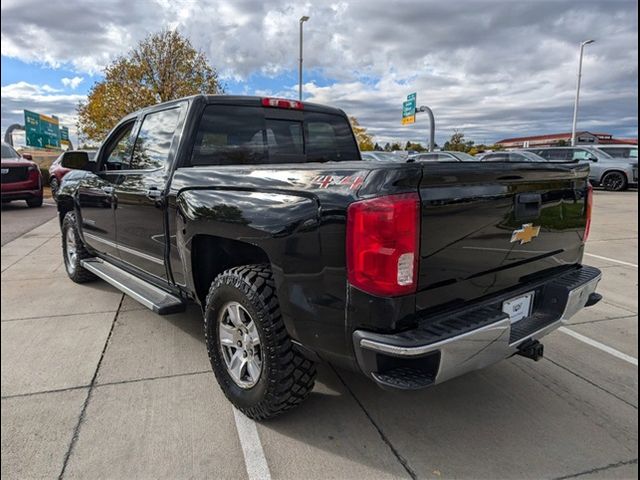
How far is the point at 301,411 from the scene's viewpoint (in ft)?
9.20

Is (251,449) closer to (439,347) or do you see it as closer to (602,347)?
(439,347)

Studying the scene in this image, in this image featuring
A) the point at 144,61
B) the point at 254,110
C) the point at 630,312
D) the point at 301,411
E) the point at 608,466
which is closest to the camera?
the point at 608,466

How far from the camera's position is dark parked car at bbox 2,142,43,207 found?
39.3 feet

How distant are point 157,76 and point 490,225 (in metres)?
19.5

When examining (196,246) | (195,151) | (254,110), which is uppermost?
(254,110)

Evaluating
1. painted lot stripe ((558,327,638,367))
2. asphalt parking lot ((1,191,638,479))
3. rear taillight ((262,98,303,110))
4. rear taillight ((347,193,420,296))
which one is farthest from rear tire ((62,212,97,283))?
painted lot stripe ((558,327,638,367))

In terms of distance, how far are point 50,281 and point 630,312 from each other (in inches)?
254

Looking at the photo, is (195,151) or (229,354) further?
(195,151)

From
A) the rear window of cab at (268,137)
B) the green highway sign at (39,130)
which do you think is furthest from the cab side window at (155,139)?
the green highway sign at (39,130)

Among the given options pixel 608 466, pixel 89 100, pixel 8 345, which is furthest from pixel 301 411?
pixel 89 100

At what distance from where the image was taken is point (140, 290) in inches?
143

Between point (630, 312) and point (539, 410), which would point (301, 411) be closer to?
point (539, 410)

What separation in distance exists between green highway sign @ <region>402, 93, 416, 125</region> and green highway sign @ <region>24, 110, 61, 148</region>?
2776 cm

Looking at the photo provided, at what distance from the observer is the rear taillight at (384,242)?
1956 millimetres
